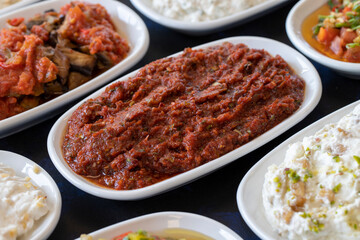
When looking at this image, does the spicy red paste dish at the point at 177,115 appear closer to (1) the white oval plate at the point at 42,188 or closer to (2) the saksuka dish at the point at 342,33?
(1) the white oval plate at the point at 42,188

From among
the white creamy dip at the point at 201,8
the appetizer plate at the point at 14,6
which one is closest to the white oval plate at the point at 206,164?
the white creamy dip at the point at 201,8

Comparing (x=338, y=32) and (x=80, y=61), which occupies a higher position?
(x=338, y=32)

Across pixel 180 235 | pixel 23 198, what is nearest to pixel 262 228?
pixel 180 235

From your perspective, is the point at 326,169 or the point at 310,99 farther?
the point at 310,99

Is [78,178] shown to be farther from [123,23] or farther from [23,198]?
[123,23]

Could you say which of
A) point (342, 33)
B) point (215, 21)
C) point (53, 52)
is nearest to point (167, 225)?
point (53, 52)

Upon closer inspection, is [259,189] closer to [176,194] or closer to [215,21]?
[176,194]

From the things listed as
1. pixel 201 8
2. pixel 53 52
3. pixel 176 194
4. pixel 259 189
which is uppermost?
pixel 201 8
